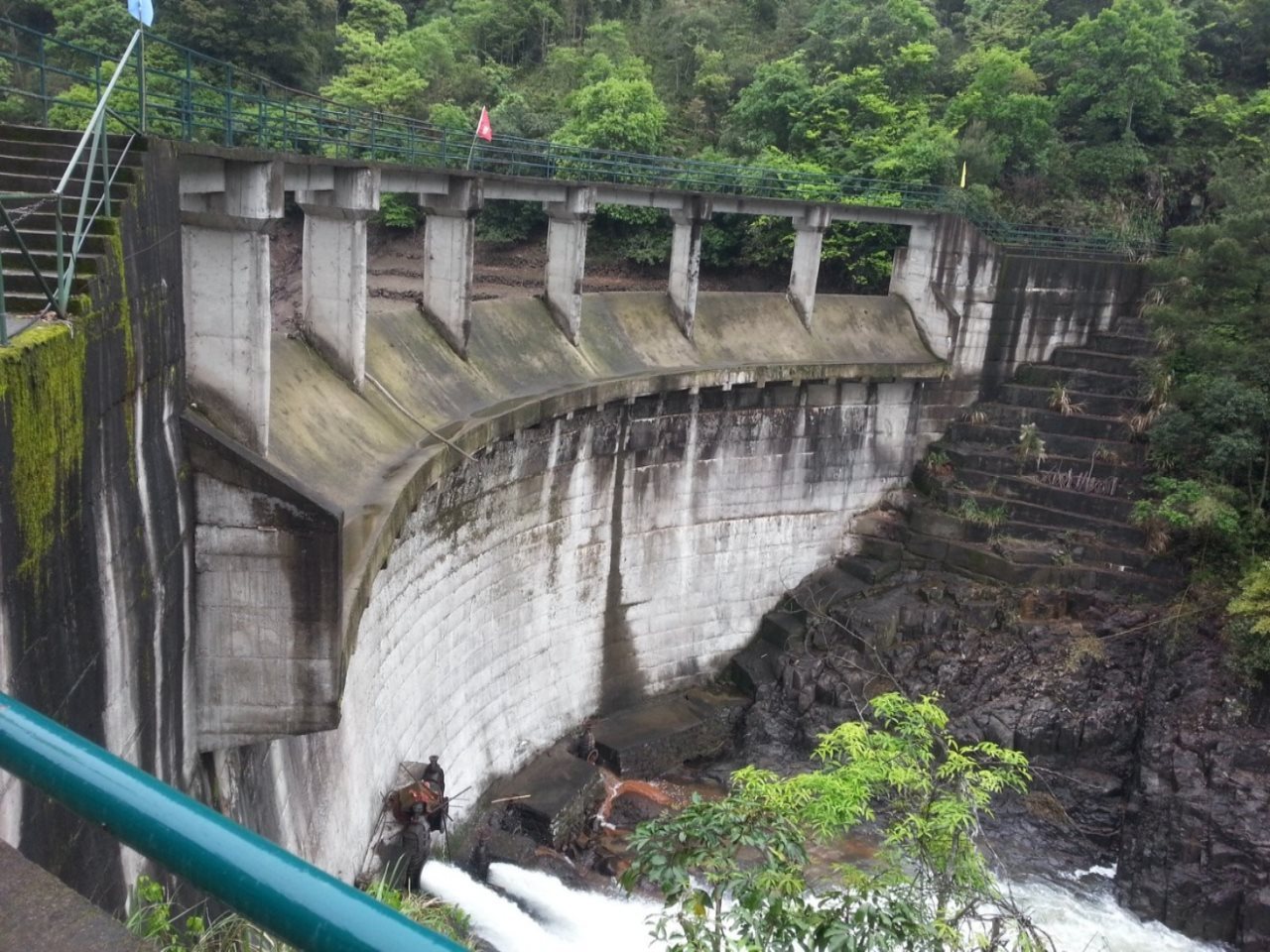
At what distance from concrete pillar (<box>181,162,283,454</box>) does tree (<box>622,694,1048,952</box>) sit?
5.07 meters

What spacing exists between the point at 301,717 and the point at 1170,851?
12.0 meters

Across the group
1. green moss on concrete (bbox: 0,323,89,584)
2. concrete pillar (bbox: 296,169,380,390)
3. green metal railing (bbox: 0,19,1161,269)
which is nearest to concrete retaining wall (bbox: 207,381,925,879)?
concrete pillar (bbox: 296,169,380,390)

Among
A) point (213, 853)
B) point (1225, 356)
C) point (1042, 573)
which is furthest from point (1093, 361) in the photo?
point (213, 853)

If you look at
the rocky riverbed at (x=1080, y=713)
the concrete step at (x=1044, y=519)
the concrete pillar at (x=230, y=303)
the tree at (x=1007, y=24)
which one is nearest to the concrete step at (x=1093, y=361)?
the concrete step at (x=1044, y=519)

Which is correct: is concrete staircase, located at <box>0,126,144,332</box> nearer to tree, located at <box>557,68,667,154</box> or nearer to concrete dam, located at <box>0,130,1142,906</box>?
concrete dam, located at <box>0,130,1142,906</box>

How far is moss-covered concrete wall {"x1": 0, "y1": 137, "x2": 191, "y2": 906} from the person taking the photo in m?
5.65

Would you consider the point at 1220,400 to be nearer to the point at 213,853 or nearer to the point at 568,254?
the point at 568,254

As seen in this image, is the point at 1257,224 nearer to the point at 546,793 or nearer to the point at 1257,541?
the point at 1257,541

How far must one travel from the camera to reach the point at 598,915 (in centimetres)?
1336

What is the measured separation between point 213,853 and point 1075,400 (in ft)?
Answer: 72.9

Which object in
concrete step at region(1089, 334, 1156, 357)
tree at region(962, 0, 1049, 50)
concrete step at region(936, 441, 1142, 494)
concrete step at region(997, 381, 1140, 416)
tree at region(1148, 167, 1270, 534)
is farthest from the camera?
tree at region(962, 0, 1049, 50)

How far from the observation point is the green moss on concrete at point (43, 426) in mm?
5512

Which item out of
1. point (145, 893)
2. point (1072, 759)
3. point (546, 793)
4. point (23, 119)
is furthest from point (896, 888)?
point (23, 119)

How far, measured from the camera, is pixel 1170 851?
48.0 feet
